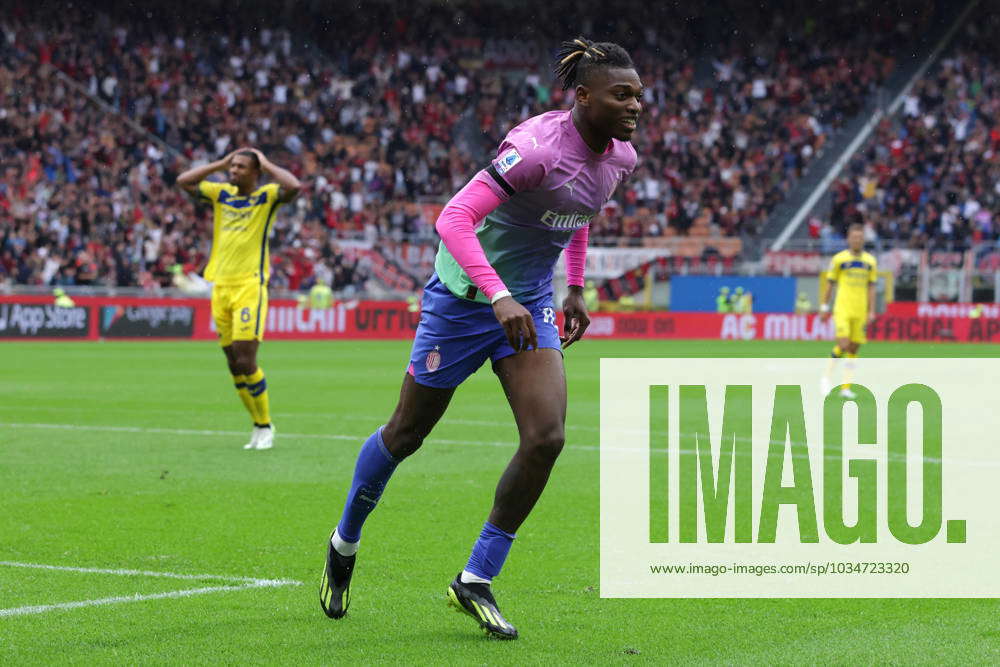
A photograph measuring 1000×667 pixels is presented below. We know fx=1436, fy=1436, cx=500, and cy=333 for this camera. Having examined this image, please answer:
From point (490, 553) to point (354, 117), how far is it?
128 ft

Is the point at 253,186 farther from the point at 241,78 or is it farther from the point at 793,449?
the point at 241,78

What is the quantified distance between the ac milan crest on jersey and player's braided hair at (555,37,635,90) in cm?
117

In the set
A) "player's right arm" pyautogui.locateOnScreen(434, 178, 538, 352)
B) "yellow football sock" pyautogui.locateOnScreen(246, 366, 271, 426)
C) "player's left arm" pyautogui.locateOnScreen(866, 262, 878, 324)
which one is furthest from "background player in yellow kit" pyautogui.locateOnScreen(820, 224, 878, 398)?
"player's right arm" pyautogui.locateOnScreen(434, 178, 538, 352)

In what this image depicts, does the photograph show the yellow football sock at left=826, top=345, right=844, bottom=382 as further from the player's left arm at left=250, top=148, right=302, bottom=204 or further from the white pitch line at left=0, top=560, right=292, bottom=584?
the white pitch line at left=0, top=560, right=292, bottom=584

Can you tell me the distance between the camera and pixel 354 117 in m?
43.6

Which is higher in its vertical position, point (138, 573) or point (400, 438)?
point (400, 438)

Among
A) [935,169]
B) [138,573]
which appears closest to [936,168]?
[935,169]

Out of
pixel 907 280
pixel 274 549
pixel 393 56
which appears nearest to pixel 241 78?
pixel 393 56

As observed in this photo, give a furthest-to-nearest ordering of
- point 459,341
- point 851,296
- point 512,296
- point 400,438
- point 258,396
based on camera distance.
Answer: point 851,296
point 258,396
point 400,438
point 459,341
point 512,296

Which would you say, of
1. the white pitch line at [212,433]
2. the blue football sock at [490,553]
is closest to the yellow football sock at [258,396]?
the white pitch line at [212,433]

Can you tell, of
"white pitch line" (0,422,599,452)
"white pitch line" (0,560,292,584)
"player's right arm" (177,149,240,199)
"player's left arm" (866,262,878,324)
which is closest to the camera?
"white pitch line" (0,560,292,584)

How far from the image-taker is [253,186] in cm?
1235

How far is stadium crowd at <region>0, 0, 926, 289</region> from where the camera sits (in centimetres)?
3581

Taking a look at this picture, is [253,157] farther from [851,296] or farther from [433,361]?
[851,296]
